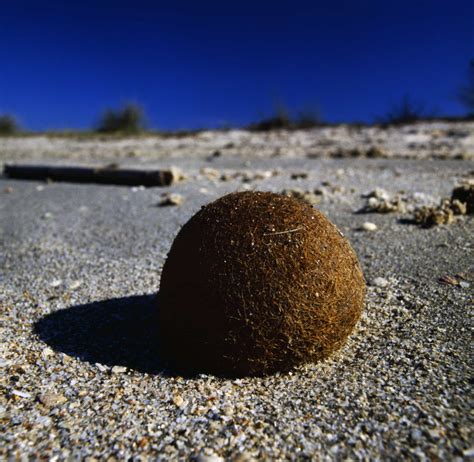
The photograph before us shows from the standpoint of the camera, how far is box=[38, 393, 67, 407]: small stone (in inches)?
103

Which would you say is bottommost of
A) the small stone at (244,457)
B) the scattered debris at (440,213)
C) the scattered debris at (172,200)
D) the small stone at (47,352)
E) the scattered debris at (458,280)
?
the small stone at (244,457)

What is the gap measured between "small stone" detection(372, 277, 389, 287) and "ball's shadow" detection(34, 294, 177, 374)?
1931mm

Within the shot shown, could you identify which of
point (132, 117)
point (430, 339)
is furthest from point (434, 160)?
point (132, 117)

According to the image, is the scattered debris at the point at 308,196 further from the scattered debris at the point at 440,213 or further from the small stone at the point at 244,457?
the small stone at the point at 244,457

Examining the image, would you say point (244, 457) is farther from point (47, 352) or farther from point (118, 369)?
point (47, 352)

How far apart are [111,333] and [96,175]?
241 inches

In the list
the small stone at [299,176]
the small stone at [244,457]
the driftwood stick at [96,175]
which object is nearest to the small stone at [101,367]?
the small stone at [244,457]

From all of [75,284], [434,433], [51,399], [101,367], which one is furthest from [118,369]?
[434,433]

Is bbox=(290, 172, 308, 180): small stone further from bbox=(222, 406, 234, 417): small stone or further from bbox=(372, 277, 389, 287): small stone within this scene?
bbox=(222, 406, 234, 417): small stone

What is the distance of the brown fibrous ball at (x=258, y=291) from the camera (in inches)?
107

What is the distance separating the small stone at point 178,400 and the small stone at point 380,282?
2.14 meters

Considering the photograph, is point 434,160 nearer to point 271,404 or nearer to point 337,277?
point 337,277

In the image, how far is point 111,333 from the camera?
3535 mm

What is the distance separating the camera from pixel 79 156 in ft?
48.6
